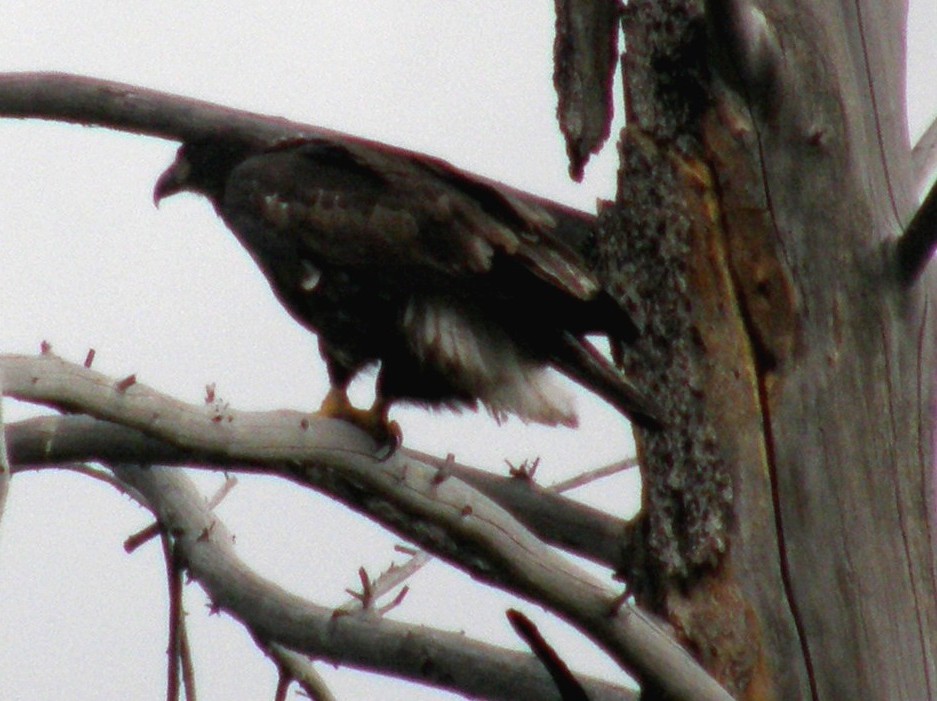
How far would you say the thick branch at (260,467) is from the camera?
3.42 meters

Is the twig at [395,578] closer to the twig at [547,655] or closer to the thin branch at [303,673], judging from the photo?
the thin branch at [303,673]

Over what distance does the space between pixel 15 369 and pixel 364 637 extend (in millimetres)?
1088

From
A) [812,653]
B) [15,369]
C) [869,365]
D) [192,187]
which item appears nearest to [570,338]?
[869,365]

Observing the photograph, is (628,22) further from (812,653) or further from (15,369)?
(15,369)

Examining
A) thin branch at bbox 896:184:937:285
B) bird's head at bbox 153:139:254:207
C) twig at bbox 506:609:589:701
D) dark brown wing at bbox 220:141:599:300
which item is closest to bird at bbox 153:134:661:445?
dark brown wing at bbox 220:141:599:300

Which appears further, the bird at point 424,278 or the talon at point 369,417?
the bird at point 424,278

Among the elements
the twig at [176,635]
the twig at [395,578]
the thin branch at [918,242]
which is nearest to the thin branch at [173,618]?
the twig at [176,635]

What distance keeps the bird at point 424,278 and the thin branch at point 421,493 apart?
1.65 feet

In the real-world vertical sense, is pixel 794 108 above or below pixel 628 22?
below

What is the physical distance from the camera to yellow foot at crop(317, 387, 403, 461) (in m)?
3.62

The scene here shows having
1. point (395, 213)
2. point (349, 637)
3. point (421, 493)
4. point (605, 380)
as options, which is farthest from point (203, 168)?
point (421, 493)

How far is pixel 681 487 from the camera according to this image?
3.63 meters

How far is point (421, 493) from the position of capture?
3.11 metres

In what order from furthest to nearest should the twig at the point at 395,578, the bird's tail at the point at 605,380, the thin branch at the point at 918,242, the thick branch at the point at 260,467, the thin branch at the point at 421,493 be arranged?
the twig at the point at 395,578
the bird's tail at the point at 605,380
the thick branch at the point at 260,467
the thin branch at the point at 918,242
the thin branch at the point at 421,493
